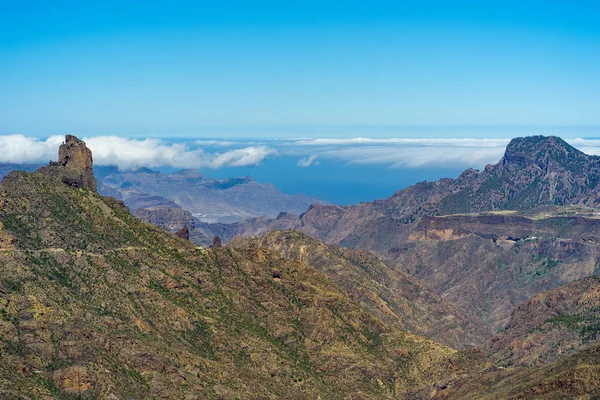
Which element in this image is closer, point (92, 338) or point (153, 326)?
point (92, 338)

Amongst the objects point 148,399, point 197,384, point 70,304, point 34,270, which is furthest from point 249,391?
point 34,270

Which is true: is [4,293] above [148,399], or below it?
above

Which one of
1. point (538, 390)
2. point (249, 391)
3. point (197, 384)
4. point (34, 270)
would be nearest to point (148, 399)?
point (197, 384)

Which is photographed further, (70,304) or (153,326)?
(153,326)

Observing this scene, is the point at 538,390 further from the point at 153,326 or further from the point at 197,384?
the point at 153,326

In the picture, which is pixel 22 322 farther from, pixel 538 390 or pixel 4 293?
pixel 538 390

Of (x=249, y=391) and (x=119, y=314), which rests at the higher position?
(x=119, y=314)

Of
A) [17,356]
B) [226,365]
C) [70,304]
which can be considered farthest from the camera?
[226,365]

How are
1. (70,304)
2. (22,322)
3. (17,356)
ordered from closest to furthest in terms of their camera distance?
1. (17,356)
2. (22,322)
3. (70,304)

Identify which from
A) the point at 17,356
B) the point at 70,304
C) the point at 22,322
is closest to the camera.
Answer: the point at 17,356
